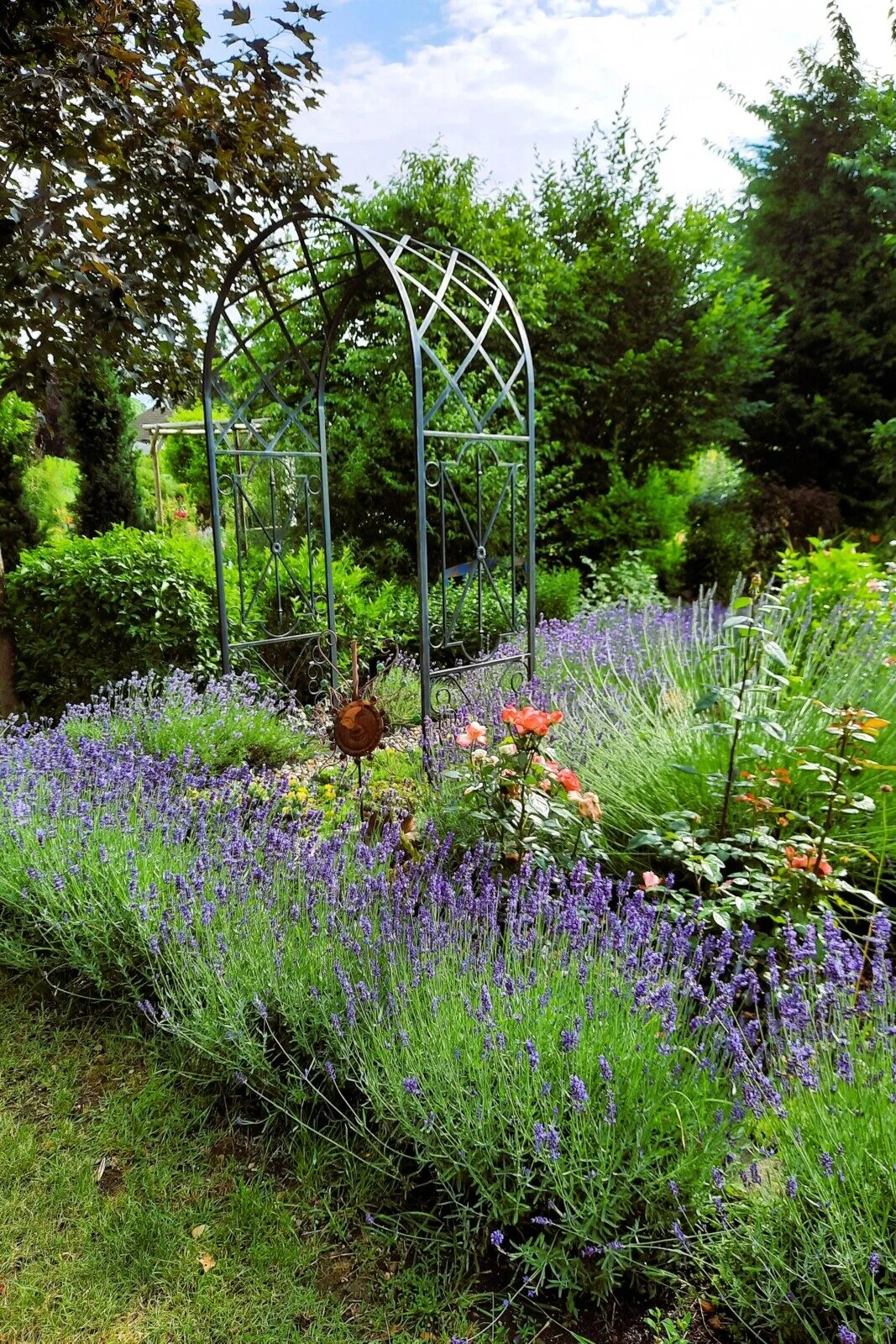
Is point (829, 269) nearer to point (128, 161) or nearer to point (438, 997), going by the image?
point (128, 161)

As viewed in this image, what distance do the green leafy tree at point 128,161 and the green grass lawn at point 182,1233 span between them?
291cm

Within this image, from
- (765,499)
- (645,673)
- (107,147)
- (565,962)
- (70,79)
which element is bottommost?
(565,962)

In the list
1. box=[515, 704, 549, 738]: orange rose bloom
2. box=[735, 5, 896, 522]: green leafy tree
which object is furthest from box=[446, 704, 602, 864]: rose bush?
box=[735, 5, 896, 522]: green leafy tree

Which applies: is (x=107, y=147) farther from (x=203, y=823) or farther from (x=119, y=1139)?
(x=119, y=1139)

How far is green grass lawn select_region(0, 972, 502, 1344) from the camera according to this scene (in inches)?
58.5

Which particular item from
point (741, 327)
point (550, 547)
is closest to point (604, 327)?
point (741, 327)

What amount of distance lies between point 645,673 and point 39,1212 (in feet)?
9.19

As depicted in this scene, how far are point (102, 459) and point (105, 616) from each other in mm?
4083

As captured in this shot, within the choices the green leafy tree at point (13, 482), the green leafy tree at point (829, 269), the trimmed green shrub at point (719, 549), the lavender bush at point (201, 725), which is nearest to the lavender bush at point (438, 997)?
the lavender bush at point (201, 725)

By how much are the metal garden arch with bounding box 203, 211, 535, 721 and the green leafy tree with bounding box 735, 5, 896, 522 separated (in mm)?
3821

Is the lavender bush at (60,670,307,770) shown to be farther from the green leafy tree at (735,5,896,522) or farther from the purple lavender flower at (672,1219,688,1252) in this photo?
the green leafy tree at (735,5,896,522)

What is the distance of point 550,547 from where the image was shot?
8.14 metres

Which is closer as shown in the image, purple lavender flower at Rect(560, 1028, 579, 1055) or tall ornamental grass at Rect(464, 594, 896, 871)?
purple lavender flower at Rect(560, 1028, 579, 1055)

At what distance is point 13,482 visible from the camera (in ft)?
26.7
